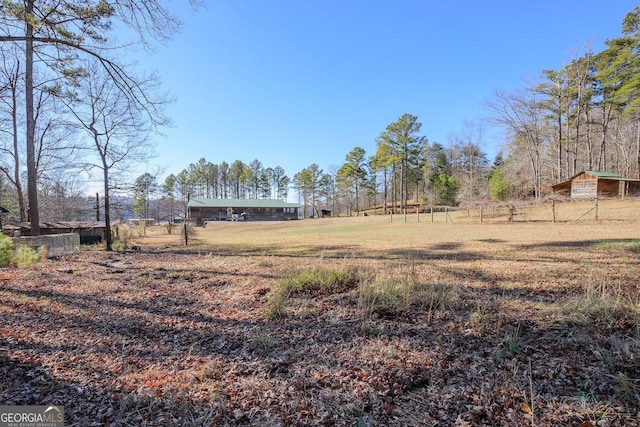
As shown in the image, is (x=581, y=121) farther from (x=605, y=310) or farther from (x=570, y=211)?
(x=605, y=310)

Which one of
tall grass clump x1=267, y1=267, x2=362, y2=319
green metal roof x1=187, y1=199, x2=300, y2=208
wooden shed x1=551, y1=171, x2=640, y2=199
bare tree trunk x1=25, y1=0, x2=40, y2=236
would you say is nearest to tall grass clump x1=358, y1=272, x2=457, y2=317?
tall grass clump x1=267, y1=267, x2=362, y2=319

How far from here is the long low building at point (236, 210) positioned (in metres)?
47.8


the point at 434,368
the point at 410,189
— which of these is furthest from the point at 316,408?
the point at 410,189

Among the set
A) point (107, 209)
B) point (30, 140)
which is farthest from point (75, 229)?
point (30, 140)

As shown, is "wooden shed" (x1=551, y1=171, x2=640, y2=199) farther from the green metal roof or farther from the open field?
the green metal roof

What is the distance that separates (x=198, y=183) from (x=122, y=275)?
65072mm

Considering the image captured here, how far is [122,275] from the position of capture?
7.36m

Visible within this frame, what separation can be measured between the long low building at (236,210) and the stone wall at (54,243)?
113ft

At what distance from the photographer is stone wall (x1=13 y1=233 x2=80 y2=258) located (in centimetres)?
958

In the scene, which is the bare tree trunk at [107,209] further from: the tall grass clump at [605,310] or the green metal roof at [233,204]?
the green metal roof at [233,204]

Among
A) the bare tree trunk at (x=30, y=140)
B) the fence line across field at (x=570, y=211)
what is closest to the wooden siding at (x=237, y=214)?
the fence line across field at (x=570, y=211)

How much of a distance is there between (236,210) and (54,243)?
39.4 metres

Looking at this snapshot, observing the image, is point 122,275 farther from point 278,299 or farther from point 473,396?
point 473,396

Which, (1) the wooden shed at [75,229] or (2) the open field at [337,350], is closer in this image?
(2) the open field at [337,350]
